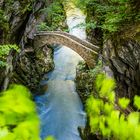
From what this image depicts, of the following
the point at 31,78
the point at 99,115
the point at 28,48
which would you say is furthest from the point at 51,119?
the point at 99,115

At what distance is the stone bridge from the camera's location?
65.9 feet

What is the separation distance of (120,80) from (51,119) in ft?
28.6

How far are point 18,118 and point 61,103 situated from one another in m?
19.6

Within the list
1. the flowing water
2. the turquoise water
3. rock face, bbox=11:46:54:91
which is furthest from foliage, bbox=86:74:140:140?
rock face, bbox=11:46:54:91

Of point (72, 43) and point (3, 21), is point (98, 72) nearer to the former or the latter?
point (3, 21)

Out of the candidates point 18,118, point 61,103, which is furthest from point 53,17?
point 18,118

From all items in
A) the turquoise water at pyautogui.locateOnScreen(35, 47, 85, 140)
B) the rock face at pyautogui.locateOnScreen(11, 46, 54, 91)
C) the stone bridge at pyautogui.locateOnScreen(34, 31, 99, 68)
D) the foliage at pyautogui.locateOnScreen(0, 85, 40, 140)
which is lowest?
the turquoise water at pyautogui.locateOnScreen(35, 47, 85, 140)

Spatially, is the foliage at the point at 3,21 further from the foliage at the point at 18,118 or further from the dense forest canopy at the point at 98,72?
the foliage at the point at 18,118

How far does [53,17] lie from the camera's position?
81.6ft

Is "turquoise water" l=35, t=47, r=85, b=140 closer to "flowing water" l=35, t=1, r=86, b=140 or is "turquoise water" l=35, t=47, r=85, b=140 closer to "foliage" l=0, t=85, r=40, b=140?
"flowing water" l=35, t=1, r=86, b=140

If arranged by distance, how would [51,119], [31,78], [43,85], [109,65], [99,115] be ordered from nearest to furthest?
[99,115] < [109,65] < [51,119] < [31,78] < [43,85]

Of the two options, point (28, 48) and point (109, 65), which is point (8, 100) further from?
point (28, 48)

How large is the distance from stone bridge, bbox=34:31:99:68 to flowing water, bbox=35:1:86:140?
1.36 meters

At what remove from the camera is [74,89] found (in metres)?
23.0
